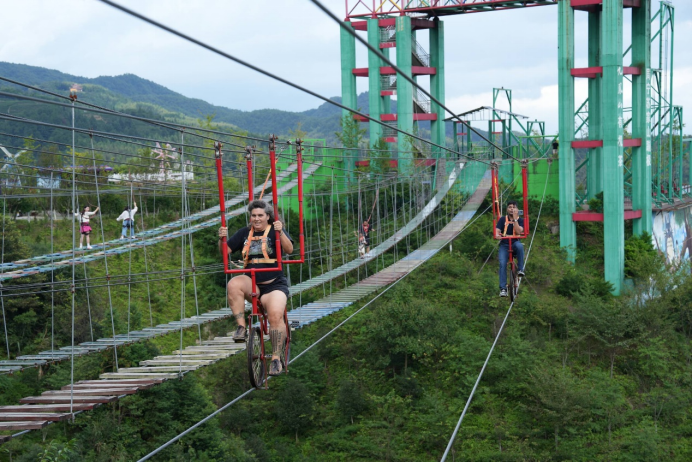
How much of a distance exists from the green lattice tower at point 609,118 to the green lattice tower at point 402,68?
15.6 ft

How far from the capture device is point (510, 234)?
9312mm

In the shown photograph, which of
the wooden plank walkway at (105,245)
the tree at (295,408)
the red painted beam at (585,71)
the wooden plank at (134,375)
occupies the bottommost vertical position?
the tree at (295,408)

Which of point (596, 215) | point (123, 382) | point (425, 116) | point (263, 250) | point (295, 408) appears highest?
point (425, 116)

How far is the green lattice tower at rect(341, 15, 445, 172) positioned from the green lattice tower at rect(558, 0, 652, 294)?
4765 mm

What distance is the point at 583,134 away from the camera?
2270 cm

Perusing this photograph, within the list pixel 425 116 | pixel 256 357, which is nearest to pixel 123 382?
pixel 256 357

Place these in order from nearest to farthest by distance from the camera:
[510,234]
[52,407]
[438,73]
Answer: [52,407] → [510,234] → [438,73]

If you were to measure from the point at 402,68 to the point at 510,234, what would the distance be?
16.5 m

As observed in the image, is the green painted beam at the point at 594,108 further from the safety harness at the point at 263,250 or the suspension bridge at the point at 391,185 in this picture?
the safety harness at the point at 263,250

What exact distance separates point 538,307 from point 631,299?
2.72 m

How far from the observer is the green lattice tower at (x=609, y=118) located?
20.2m

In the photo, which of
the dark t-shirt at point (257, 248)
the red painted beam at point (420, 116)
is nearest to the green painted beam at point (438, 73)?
the red painted beam at point (420, 116)

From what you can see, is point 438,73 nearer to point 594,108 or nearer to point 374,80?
point 374,80

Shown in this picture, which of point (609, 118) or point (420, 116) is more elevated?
point (420, 116)
